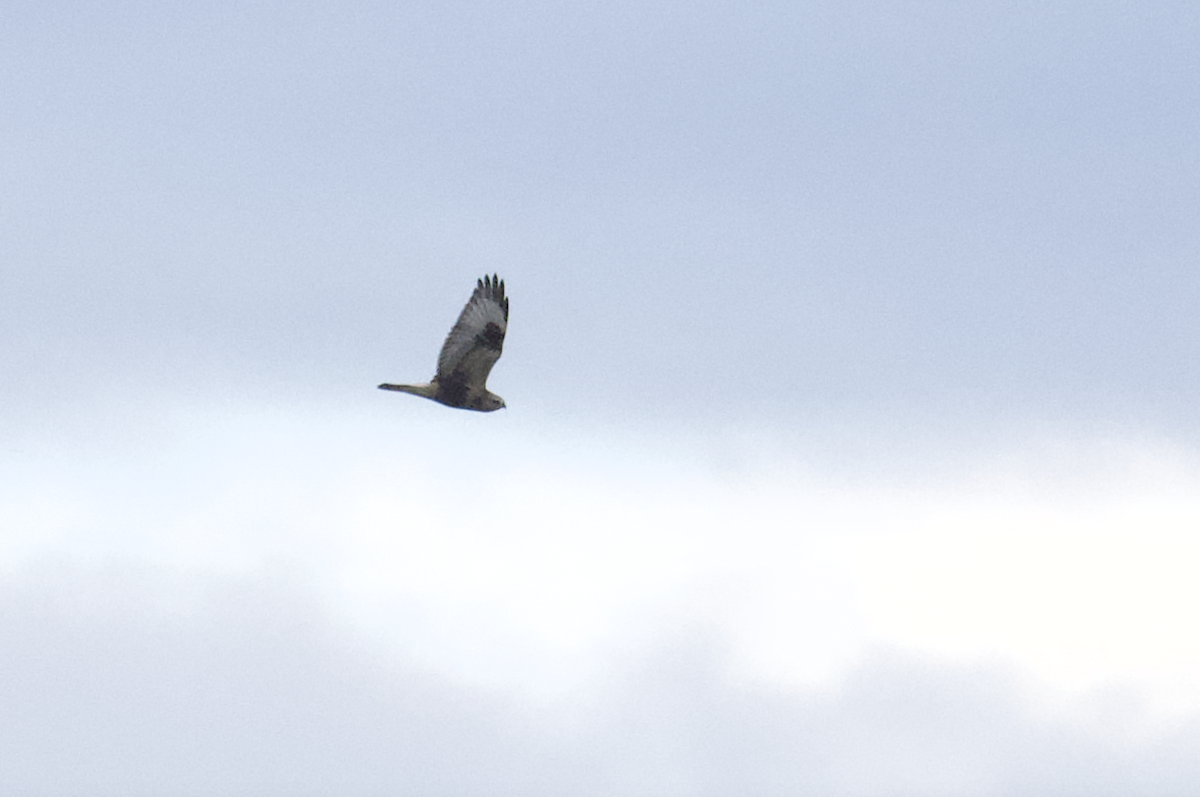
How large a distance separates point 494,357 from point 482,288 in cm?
156

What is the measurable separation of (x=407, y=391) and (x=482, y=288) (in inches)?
110

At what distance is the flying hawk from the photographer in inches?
3066

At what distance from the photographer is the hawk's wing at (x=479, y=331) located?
77.9 m

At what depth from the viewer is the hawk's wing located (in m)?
77.9

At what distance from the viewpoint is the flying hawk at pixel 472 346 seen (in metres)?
77.9

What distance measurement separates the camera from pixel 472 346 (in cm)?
7812

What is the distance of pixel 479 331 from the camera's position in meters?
78.0

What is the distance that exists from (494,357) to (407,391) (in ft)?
6.80

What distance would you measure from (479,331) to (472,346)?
384 mm

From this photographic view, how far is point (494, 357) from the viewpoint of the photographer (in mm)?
78375

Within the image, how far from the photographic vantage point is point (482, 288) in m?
78.1

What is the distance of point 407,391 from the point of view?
7800 cm
